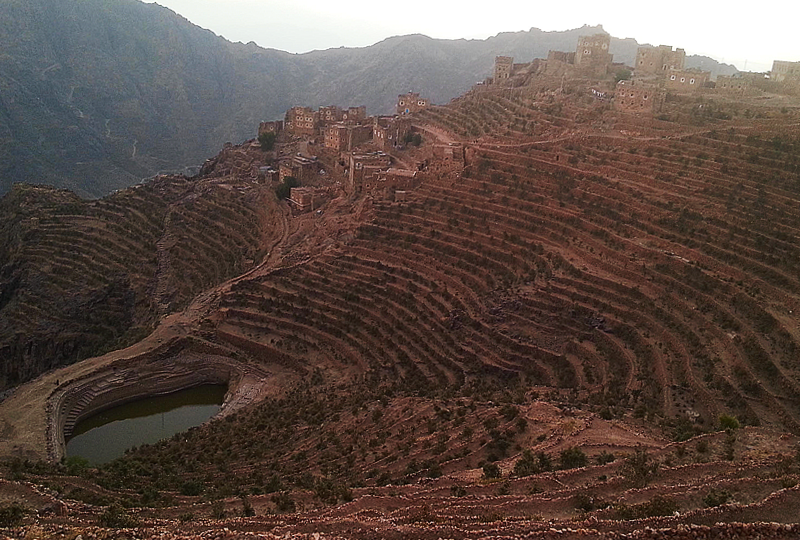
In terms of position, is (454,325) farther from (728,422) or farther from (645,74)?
(645,74)

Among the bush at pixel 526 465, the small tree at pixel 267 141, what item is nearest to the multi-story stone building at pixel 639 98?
the bush at pixel 526 465

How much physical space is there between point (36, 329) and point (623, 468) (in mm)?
29083

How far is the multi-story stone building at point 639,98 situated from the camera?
29219 mm

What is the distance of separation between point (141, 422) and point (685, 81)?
30264mm

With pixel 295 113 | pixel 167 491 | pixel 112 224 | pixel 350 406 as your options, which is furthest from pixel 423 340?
pixel 295 113

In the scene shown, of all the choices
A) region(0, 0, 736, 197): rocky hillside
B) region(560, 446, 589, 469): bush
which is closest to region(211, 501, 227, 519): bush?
region(560, 446, 589, 469): bush

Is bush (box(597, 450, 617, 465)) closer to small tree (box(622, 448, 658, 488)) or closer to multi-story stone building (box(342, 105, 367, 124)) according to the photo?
small tree (box(622, 448, 658, 488))

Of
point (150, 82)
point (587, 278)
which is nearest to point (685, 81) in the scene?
point (587, 278)

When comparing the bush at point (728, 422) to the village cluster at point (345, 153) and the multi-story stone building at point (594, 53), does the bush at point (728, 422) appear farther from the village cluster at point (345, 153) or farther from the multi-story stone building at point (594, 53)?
the multi-story stone building at point (594, 53)

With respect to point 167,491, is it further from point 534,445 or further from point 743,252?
point 743,252

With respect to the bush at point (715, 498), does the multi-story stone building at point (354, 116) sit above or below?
above

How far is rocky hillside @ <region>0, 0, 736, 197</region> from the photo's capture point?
7619cm

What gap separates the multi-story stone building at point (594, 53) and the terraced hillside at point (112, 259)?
21.0 metres

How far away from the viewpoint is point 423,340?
21.9 metres
